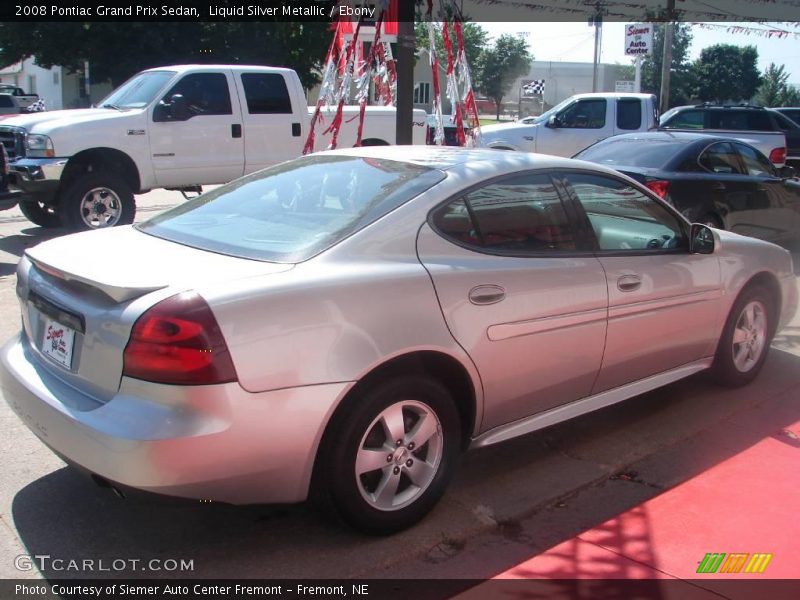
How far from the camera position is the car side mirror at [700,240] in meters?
4.73

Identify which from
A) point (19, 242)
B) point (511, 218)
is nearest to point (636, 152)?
point (511, 218)

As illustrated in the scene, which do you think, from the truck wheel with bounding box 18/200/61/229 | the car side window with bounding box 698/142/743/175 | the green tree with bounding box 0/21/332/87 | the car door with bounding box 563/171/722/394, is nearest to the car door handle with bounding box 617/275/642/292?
the car door with bounding box 563/171/722/394

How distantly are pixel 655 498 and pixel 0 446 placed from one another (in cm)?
329

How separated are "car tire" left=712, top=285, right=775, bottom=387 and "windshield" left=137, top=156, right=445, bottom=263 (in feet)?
7.94

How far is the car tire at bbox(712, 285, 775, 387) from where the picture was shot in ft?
16.9

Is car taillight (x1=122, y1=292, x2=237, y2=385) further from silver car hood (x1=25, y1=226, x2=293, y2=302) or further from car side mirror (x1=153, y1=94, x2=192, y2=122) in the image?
car side mirror (x1=153, y1=94, x2=192, y2=122)

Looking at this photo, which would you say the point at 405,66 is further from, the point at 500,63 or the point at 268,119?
the point at 500,63

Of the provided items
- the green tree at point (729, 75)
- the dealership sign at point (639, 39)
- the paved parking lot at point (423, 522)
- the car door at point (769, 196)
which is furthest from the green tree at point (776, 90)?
the paved parking lot at point (423, 522)

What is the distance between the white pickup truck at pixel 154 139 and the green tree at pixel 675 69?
51.3 metres

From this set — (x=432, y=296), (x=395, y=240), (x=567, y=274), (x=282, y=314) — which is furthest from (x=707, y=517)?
(x=282, y=314)

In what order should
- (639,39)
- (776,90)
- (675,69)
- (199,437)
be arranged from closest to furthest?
(199,437)
(639,39)
(776,90)
(675,69)

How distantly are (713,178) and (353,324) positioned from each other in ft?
21.4

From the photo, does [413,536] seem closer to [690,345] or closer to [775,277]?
[690,345]

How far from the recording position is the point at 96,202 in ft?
32.3
